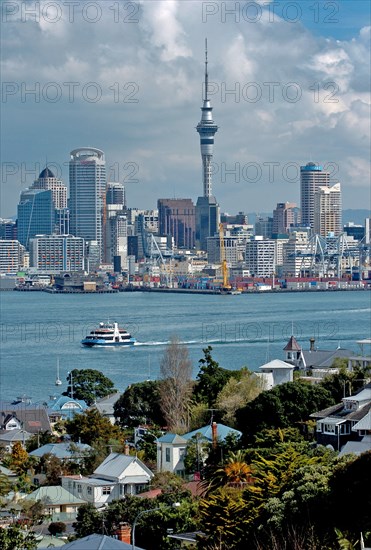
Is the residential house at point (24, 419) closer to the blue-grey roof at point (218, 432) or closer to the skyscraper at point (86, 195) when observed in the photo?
the blue-grey roof at point (218, 432)

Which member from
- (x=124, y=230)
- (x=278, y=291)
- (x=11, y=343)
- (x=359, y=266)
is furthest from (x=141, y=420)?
(x=124, y=230)

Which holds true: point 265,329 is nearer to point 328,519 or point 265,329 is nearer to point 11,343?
point 11,343

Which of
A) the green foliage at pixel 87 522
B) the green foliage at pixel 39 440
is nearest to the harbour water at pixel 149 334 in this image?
the green foliage at pixel 39 440

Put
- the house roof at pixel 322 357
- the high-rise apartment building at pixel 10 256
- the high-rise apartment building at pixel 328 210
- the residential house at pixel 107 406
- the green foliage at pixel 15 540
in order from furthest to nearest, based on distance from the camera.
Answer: the high-rise apartment building at pixel 328 210 → the high-rise apartment building at pixel 10 256 → the house roof at pixel 322 357 → the residential house at pixel 107 406 → the green foliage at pixel 15 540

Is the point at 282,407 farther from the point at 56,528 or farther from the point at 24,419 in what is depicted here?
the point at 24,419

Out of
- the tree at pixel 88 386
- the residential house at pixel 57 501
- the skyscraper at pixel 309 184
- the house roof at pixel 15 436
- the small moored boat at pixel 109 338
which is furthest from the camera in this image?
the skyscraper at pixel 309 184

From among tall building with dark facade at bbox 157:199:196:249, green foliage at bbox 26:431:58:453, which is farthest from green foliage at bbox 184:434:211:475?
tall building with dark facade at bbox 157:199:196:249
